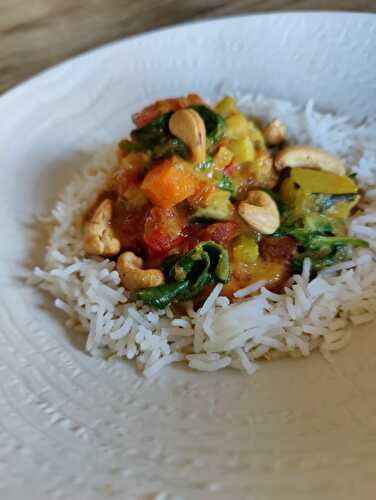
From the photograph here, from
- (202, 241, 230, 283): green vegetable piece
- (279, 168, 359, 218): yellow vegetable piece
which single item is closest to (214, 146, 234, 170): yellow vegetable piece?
(279, 168, 359, 218): yellow vegetable piece

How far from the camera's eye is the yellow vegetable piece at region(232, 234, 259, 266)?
298 cm

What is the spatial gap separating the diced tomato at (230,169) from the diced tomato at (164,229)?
367 mm

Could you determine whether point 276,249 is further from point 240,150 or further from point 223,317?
point 240,150

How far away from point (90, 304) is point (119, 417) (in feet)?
2.51

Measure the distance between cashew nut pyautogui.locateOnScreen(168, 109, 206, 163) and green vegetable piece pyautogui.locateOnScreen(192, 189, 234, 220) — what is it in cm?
21

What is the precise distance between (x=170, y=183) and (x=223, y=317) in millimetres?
762

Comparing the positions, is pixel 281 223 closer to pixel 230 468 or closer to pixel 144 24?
pixel 230 468

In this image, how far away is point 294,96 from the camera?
4289 mm

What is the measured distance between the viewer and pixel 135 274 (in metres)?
2.97

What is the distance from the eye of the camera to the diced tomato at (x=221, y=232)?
3.01m

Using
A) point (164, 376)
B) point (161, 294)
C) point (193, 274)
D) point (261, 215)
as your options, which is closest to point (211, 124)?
point (261, 215)

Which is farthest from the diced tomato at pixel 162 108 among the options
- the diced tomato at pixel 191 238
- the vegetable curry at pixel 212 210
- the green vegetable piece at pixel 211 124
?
the diced tomato at pixel 191 238

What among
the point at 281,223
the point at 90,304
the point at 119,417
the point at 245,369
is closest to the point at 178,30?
the point at 281,223

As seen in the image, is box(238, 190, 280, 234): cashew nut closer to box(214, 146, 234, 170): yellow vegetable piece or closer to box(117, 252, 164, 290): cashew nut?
box(214, 146, 234, 170): yellow vegetable piece
